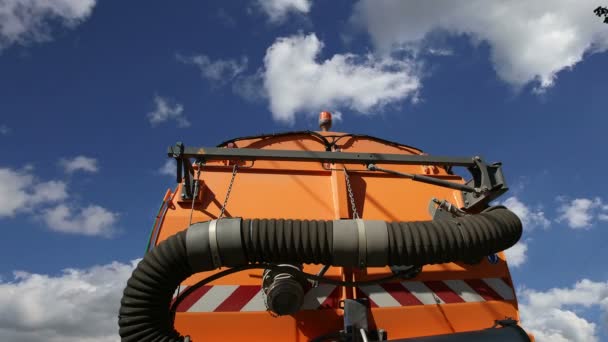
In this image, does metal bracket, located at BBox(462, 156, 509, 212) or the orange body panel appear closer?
the orange body panel

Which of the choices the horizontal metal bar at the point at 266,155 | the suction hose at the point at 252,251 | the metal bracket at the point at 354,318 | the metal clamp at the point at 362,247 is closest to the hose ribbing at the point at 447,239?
the suction hose at the point at 252,251

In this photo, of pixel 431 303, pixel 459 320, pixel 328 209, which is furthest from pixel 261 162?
pixel 459 320

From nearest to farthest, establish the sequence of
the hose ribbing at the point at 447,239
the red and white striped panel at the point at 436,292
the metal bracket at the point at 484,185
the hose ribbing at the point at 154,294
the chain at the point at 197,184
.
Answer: the hose ribbing at the point at 154,294 < the hose ribbing at the point at 447,239 < the red and white striped panel at the point at 436,292 < the chain at the point at 197,184 < the metal bracket at the point at 484,185

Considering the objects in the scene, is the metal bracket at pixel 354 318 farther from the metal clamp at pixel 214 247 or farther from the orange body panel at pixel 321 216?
the metal clamp at pixel 214 247

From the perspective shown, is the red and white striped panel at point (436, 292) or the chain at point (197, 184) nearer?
the red and white striped panel at point (436, 292)

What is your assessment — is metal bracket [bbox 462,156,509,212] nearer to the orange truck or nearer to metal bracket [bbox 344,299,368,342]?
the orange truck

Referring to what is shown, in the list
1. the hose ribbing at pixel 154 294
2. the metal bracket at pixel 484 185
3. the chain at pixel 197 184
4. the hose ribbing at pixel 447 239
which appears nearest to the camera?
the hose ribbing at pixel 154 294

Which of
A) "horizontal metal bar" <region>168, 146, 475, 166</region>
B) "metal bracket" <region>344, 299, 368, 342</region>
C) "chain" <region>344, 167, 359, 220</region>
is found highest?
"horizontal metal bar" <region>168, 146, 475, 166</region>

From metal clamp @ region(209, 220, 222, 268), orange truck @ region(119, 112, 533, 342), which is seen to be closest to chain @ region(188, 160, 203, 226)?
orange truck @ region(119, 112, 533, 342)

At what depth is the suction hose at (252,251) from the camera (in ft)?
6.79

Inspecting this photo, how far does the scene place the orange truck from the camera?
83.0 inches

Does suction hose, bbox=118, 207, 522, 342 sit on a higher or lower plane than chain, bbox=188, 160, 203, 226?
lower

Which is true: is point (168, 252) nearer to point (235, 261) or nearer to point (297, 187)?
point (235, 261)

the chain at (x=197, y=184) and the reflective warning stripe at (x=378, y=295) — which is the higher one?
the chain at (x=197, y=184)
